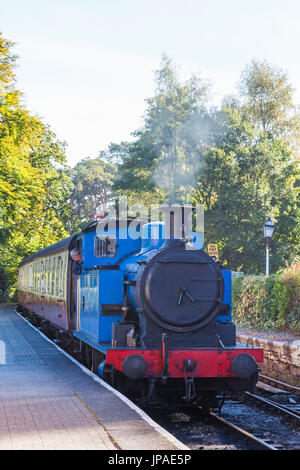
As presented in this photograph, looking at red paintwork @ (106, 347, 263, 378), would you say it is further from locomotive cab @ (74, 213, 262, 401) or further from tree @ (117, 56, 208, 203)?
tree @ (117, 56, 208, 203)

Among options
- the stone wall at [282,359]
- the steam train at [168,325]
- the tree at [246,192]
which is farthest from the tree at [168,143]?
the steam train at [168,325]

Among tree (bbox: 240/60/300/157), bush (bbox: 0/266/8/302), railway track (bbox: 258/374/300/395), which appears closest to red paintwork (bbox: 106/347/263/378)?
railway track (bbox: 258/374/300/395)

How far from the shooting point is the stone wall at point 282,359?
11889 millimetres

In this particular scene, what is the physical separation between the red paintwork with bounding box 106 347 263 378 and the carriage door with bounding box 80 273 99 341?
4.29 feet

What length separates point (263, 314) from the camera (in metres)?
16.9

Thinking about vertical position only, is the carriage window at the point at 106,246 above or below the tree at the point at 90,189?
below

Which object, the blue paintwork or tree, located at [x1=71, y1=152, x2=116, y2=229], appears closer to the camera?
the blue paintwork

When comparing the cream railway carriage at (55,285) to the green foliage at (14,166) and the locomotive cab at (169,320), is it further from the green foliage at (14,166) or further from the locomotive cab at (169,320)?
the locomotive cab at (169,320)

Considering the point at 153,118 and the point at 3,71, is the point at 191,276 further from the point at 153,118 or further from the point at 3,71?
the point at 153,118

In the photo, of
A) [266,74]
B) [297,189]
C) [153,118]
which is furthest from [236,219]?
[266,74]

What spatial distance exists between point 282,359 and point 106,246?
478 cm

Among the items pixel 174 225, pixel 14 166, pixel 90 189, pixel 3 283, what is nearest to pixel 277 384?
pixel 174 225

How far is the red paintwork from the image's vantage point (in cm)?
809

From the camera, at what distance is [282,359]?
40.8 feet
